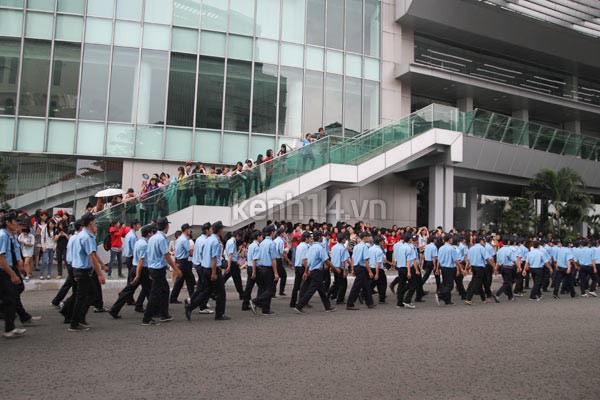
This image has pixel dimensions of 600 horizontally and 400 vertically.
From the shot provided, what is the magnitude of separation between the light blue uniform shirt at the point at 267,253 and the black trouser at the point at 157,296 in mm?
2098

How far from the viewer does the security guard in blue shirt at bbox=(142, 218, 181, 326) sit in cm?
876

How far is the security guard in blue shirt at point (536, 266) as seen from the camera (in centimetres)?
1413

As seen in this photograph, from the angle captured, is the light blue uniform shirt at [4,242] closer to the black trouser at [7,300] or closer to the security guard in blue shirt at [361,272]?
the black trouser at [7,300]

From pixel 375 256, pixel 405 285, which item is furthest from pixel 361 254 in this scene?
pixel 405 285

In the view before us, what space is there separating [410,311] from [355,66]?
689 inches

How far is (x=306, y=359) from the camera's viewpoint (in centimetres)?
628

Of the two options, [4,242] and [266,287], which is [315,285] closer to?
[266,287]

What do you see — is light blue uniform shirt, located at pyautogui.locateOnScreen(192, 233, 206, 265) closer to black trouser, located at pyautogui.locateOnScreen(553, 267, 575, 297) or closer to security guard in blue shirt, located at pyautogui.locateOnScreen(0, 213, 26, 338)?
security guard in blue shirt, located at pyautogui.locateOnScreen(0, 213, 26, 338)

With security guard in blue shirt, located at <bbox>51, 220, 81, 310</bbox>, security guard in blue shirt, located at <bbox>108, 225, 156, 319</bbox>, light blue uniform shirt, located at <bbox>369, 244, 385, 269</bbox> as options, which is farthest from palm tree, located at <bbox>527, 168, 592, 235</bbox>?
security guard in blue shirt, located at <bbox>51, 220, 81, 310</bbox>

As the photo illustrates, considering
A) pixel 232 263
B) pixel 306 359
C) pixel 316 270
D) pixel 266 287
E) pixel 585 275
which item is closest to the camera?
pixel 306 359

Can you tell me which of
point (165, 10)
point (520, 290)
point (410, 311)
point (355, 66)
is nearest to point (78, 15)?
point (165, 10)

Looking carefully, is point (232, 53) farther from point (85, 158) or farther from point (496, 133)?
point (496, 133)

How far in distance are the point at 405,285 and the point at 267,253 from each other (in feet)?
12.8

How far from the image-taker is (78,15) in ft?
71.8
